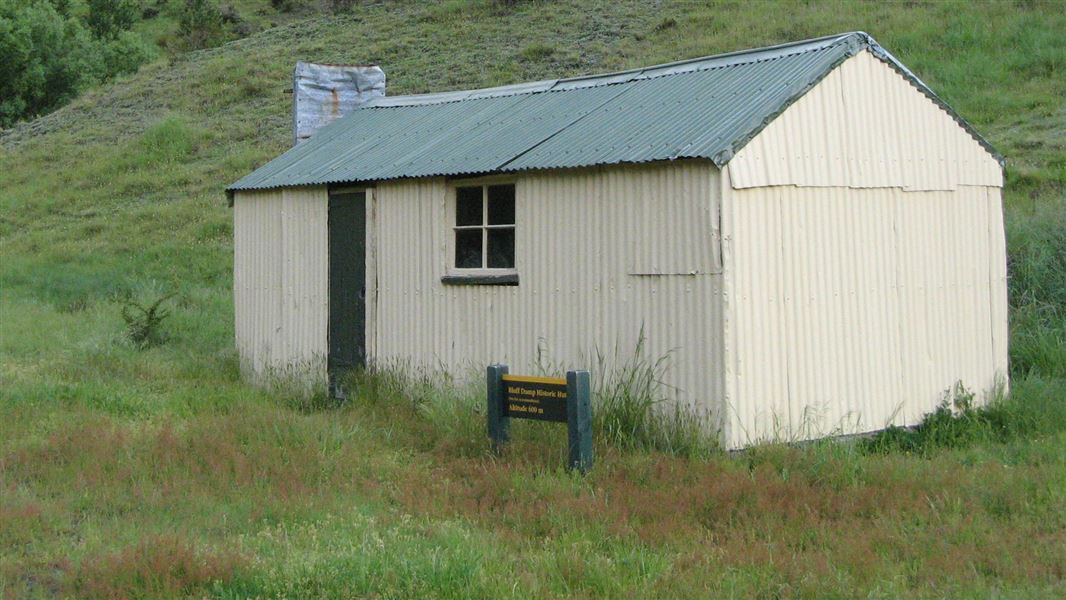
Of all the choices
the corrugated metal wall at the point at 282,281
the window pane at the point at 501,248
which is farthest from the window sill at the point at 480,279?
the corrugated metal wall at the point at 282,281

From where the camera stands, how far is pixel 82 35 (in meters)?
45.4

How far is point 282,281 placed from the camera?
13.4 meters

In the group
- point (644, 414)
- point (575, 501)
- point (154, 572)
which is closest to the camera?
point (154, 572)

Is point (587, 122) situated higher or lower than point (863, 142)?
higher

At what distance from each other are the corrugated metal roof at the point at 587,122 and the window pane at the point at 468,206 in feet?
1.01

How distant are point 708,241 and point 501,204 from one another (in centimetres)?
259

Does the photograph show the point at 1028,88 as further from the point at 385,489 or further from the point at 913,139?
the point at 385,489

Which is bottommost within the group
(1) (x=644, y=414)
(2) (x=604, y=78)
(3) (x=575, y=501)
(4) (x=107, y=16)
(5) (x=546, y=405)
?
(3) (x=575, y=501)

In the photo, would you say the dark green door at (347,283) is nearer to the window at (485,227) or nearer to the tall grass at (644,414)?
the window at (485,227)

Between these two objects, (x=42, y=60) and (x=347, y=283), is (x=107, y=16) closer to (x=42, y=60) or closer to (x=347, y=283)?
(x=42, y=60)

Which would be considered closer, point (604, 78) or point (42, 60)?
point (604, 78)

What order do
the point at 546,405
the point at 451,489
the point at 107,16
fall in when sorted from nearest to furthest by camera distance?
the point at 451,489
the point at 546,405
the point at 107,16

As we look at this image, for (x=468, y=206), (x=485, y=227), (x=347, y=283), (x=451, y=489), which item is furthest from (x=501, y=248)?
(x=451, y=489)

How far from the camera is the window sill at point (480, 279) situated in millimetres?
10633
